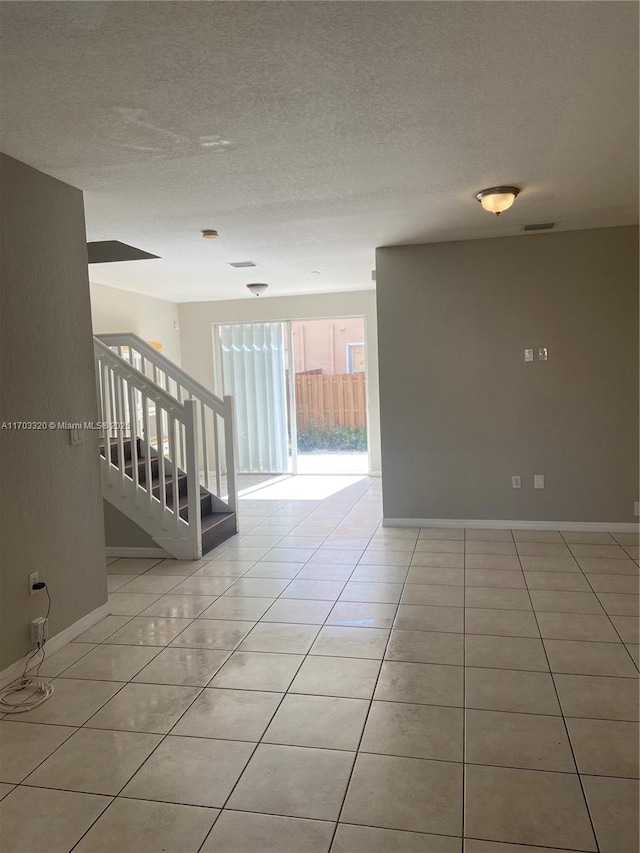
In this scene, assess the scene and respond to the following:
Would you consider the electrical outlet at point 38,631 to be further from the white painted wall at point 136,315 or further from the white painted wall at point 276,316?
the white painted wall at point 276,316

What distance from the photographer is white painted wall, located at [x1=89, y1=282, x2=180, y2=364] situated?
22.7 feet

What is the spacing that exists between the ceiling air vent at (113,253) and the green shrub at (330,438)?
543cm

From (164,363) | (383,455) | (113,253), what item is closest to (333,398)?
(383,455)

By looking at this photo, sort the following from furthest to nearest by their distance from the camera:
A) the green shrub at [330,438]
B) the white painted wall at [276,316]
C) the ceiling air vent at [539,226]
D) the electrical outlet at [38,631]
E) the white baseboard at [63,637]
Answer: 1. the green shrub at [330,438]
2. the white painted wall at [276,316]
3. the ceiling air vent at [539,226]
4. the electrical outlet at [38,631]
5. the white baseboard at [63,637]

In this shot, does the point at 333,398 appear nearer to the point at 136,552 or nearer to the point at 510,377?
the point at 510,377

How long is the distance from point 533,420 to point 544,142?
2.67m

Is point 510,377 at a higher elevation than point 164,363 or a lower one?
lower

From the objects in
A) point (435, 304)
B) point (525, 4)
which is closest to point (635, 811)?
point (525, 4)

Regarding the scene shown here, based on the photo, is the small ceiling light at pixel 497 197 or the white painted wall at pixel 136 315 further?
the white painted wall at pixel 136 315

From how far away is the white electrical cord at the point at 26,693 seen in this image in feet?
8.80

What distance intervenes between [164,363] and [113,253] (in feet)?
3.78

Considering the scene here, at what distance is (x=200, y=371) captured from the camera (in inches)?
362

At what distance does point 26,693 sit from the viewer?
2807mm

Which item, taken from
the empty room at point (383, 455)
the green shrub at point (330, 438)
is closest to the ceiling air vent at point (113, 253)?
the empty room at point (383, 455)
